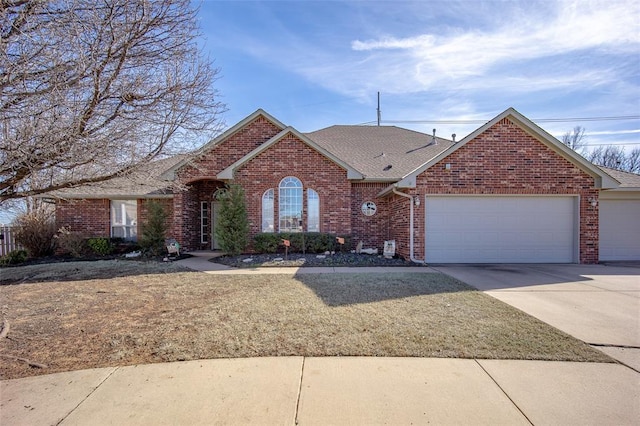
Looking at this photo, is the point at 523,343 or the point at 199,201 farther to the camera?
the point at 199,201

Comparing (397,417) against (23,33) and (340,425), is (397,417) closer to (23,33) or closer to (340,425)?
(340,425)

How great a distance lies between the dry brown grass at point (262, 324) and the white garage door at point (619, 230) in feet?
29.8

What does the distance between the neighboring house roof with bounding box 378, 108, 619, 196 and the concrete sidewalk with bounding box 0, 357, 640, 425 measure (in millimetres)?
8004

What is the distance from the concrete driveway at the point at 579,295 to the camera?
4.79 meters

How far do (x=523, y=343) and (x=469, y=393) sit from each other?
1589 mm

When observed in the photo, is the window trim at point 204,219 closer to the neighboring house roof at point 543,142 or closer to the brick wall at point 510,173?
the neighboring house roof at point 543,142

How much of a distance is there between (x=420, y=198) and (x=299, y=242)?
454 cm

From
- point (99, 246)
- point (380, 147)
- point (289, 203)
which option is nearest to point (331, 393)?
point (289, 203)

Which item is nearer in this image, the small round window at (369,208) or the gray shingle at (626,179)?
the gray shingle at (626,179)

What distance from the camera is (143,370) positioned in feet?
12.7

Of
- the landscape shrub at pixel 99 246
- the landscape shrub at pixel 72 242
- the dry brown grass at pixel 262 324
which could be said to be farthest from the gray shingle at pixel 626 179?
the landscape shrub at pixel 72 242

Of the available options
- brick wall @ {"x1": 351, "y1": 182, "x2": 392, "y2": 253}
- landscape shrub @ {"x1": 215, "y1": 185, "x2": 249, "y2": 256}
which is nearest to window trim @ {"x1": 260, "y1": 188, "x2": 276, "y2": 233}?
landscape shrub @ {"x1": 215, "y1": 185, "x2": 249, "y2": 256}

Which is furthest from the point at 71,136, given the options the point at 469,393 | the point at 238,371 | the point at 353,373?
the point at 469,393

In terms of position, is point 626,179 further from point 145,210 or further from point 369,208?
point 145,210
